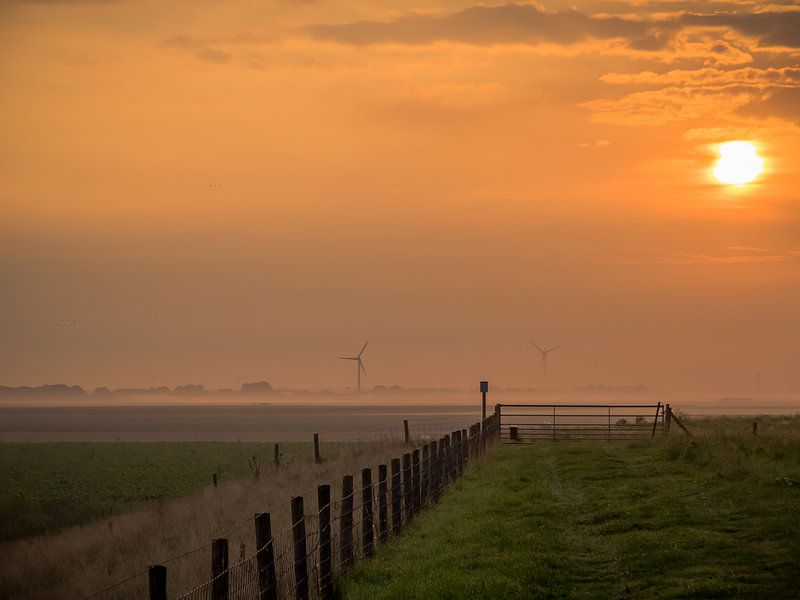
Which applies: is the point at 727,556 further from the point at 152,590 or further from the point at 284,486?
the point at 284,486

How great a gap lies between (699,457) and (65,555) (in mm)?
18273

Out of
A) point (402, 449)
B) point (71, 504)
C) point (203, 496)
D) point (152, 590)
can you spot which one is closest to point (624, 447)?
point (402, 449)

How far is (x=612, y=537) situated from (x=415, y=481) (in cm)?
577

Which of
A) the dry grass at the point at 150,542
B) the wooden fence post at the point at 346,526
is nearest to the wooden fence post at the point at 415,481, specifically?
the dry grass at the point at 150,542

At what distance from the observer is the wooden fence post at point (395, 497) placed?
71.4ft

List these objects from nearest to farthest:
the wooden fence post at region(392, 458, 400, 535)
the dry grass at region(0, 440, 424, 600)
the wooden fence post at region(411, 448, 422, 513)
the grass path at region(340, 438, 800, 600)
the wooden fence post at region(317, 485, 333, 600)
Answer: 1. the grass path at region(340, 438, 800, 600)
2. the wooden fence post at region(317, 485, 333, 600)
3. the wooden fence post at region(392, 458, 400, 535)
4. the wooden fence post at region(411, 448, 422, 513)
5. the dry grass at region(0, 440, 424, 600)

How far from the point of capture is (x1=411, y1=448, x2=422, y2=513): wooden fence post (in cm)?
2453

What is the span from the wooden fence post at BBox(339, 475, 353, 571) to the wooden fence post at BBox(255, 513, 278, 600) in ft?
12.5

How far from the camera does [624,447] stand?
47281 mm

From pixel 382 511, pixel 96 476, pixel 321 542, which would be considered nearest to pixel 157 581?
pixel 321 542

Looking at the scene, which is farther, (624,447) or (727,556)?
(624,447)

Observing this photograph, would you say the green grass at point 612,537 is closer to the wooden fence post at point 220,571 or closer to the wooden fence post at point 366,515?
the wooden fence post at point 366,515

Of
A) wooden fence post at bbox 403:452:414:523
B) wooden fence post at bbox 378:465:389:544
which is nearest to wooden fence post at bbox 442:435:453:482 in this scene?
wooden fence post at bbox 403:452:414:523

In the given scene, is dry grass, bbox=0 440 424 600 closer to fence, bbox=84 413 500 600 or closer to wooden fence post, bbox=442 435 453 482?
fence, bbox=84 413 500 600
